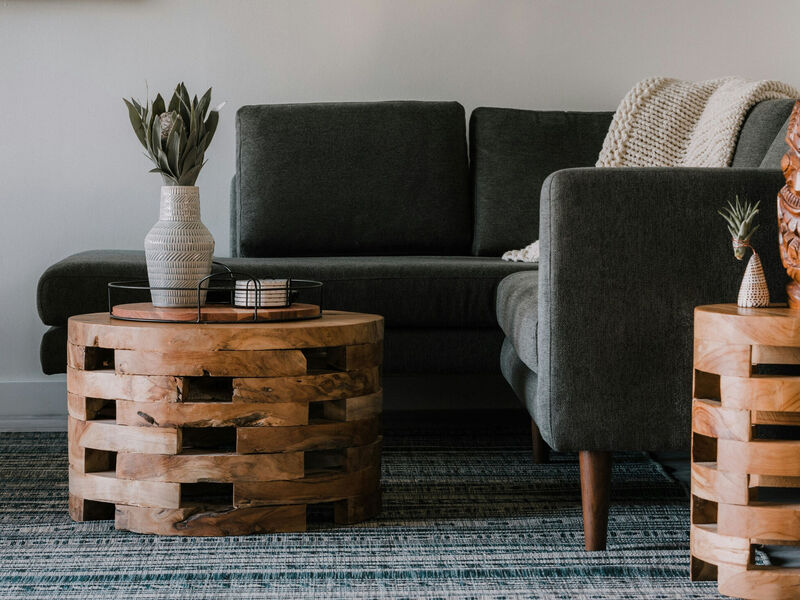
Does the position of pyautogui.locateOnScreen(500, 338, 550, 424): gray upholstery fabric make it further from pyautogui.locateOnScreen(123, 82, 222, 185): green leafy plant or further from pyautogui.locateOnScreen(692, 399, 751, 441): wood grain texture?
pyautogui.locateOnScreen(123, 82, 222, 185): green leafy plant

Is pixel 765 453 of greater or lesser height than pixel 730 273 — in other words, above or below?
below

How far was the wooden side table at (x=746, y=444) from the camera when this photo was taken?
132 cm

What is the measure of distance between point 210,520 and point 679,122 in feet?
5.39

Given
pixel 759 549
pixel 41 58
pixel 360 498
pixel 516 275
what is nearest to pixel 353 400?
pixel 360 498

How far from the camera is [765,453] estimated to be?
1329 millimetres

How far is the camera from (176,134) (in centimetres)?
171

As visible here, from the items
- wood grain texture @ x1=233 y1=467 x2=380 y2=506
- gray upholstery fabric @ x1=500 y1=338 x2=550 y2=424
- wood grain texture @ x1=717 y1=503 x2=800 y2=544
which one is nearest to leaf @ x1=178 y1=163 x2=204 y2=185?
wood grain texture @ x1=233 y1=467 x2=380 y2=506

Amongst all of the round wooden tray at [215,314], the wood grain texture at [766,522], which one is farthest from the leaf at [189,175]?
the wood grain texture at [766,522]

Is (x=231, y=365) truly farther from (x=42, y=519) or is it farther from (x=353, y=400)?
(x=42, y=519)

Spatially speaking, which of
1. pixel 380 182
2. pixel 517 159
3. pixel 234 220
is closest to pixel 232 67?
pixel 234 220

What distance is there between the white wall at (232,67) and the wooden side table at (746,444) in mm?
1823

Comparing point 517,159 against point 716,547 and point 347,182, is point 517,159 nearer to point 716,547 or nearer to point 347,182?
point 347,182

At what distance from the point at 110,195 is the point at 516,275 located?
4.85 ft

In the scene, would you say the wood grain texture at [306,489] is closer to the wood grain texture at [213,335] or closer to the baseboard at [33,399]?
the wood grain texture at [213,335]
